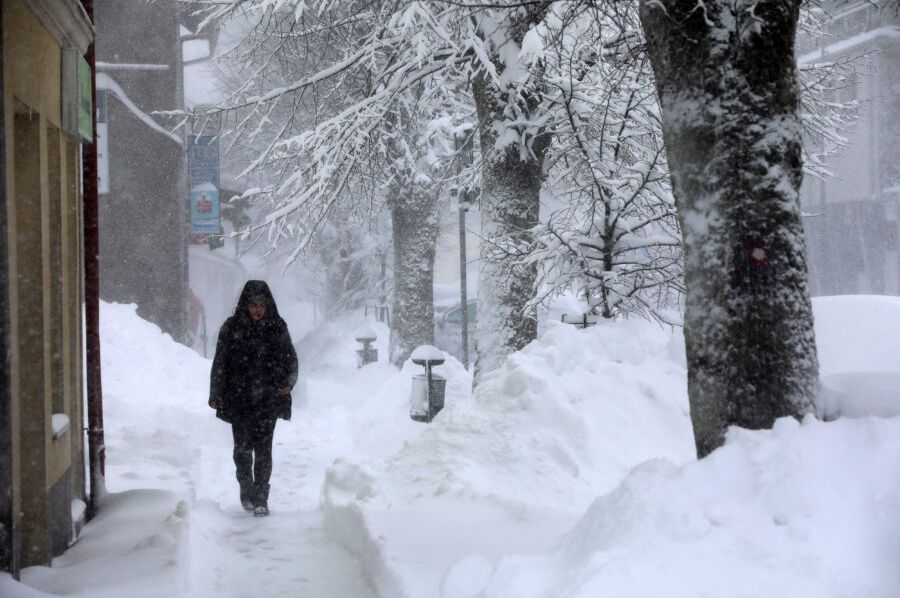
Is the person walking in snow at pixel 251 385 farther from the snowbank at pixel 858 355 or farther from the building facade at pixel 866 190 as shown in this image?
the building facade at pixel 866 190

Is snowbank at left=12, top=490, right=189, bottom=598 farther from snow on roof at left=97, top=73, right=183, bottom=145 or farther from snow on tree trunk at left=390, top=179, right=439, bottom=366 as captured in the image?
snow on roof at left=97, top=73, right=183, bottom=145

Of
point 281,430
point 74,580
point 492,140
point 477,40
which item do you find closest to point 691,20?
point 74,580

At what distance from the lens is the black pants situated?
715cm

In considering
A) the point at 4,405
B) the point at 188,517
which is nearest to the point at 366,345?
the point at 188,517

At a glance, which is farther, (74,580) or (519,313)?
(519,313)

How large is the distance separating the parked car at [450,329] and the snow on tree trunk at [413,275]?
24.9 ft

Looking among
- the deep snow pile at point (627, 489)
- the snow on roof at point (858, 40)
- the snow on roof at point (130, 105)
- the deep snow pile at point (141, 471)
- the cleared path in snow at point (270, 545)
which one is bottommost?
the cleared path in snow at point (270, 545)

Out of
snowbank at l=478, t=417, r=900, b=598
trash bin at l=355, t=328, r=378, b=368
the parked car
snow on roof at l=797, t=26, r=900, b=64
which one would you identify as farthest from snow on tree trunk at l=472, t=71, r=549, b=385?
snow on roof at l=797, t=26, r=900, b=64

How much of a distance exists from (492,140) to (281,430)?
6.18 metres

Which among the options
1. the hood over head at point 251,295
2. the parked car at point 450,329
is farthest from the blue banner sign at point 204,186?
the hood over head at point 251,295

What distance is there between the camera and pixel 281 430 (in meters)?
13.6

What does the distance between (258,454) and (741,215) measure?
15.0 feet

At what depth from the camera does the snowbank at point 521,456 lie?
16.5 ft

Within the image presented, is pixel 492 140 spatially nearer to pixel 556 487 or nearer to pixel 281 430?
pixel 556 487
